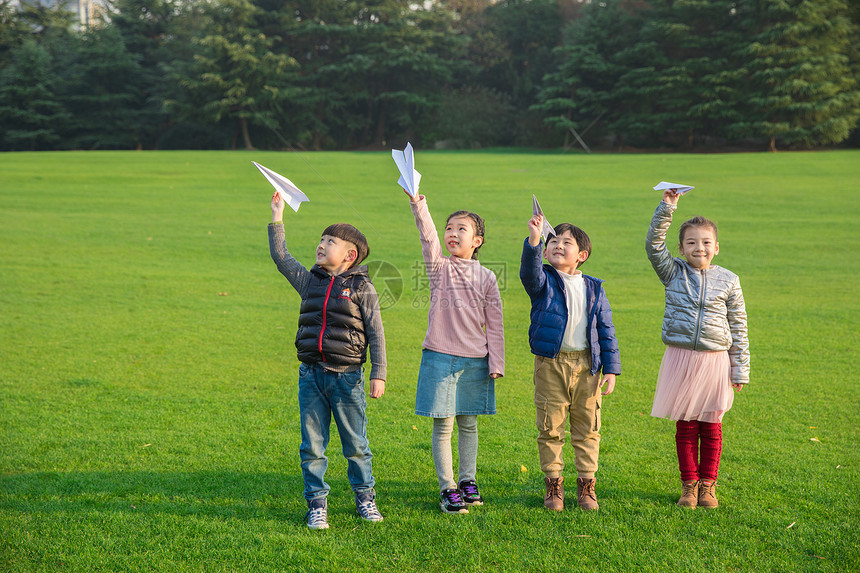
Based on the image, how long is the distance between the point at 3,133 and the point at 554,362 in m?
43.0

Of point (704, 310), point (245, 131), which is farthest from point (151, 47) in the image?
point (704, 310)

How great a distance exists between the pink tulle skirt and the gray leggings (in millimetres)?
1034

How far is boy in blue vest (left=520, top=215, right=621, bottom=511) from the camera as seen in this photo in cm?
356

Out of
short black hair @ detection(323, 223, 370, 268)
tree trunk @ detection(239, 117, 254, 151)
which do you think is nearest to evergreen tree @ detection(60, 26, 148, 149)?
tree trunk @ detection(239, 117, 254, 151)

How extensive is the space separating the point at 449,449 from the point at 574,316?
97cm

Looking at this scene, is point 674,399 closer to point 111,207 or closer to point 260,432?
point 260,432

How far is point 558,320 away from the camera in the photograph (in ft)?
11.6

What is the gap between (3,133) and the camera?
37.8 meters

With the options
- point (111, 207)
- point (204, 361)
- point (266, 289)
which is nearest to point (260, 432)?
point (204, 361)

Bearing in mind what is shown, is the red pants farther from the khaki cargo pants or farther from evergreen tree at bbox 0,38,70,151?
evergreen tree at bbox 0,38,70,151

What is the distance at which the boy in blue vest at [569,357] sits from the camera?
3557 mm

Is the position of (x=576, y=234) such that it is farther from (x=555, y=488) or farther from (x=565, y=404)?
(x=555, y=488)

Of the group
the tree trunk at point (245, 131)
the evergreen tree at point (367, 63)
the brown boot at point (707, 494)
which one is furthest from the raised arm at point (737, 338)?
the tree trunk at point (245, 131)

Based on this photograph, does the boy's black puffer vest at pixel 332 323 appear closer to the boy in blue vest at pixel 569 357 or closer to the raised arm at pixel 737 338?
the boy in blue vest at pixel 569 357
